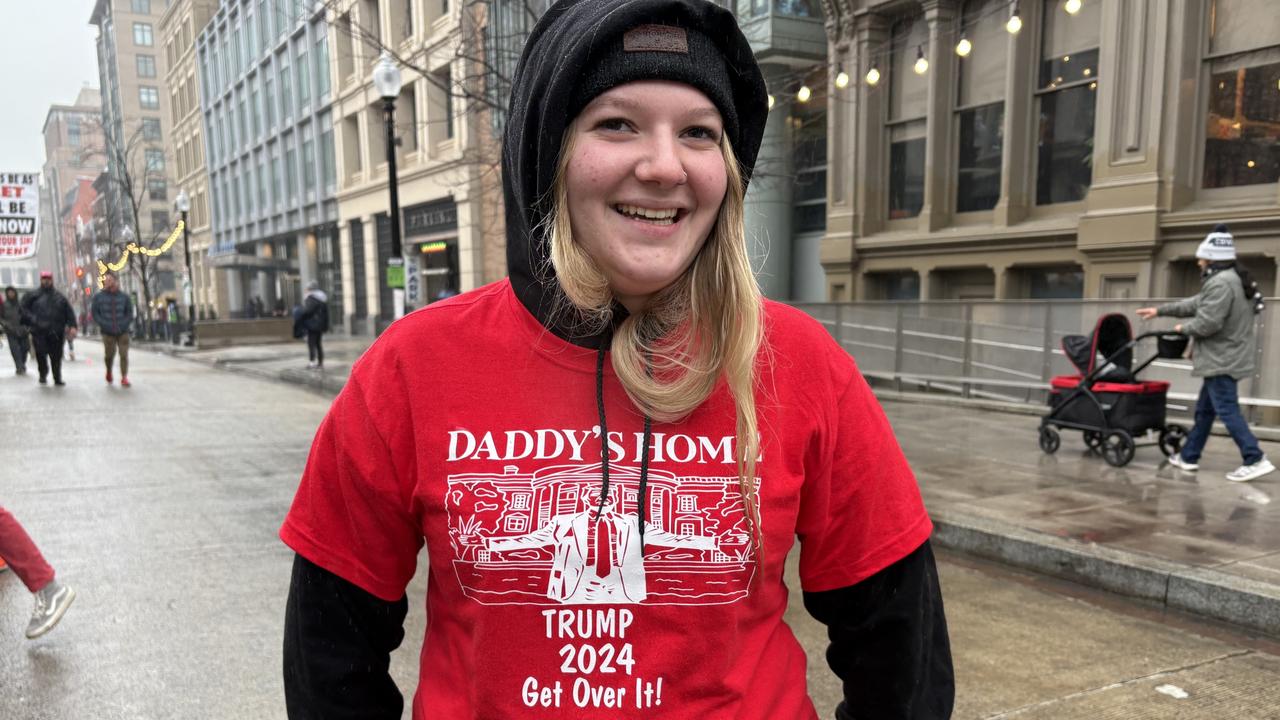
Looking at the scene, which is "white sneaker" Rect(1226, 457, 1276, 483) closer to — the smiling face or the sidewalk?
the sidewalk

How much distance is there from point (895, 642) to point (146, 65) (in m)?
92.5

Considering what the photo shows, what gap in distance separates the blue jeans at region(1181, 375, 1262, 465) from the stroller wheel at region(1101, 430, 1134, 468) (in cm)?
46

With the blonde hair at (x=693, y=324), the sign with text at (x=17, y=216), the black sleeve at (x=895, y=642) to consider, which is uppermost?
the sign with text at (x=17, y=216)

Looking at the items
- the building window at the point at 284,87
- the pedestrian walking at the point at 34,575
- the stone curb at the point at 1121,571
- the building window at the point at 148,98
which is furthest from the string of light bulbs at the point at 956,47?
the building window at the point at 148,98

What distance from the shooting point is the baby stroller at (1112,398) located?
7305 millimetres

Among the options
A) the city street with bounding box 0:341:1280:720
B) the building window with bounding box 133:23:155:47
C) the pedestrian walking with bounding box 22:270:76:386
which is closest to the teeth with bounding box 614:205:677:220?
the city street with bounding box 0:341:1280:720

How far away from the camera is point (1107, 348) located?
25.9 ft

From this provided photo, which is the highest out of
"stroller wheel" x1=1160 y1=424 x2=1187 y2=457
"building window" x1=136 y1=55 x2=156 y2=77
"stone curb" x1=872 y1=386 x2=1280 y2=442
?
"building window" x1=136 y1=55 x2=156 y2=77

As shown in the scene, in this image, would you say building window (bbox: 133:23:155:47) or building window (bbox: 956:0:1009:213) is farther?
building window (bbox: 133:23:155:47)

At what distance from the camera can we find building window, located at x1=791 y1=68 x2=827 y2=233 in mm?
16438

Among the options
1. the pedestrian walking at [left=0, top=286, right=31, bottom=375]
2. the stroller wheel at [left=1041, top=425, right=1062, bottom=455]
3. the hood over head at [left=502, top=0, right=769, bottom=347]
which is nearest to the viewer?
the hood over head at [left=502, top=0, right=769, bottom=347]

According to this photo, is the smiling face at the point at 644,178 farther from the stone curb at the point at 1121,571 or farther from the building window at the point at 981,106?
the building window at the point at 981,106

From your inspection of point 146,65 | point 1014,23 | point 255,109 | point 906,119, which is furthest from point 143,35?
point 1014,23

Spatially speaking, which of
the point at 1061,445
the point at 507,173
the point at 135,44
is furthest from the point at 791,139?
the point at 135,44
